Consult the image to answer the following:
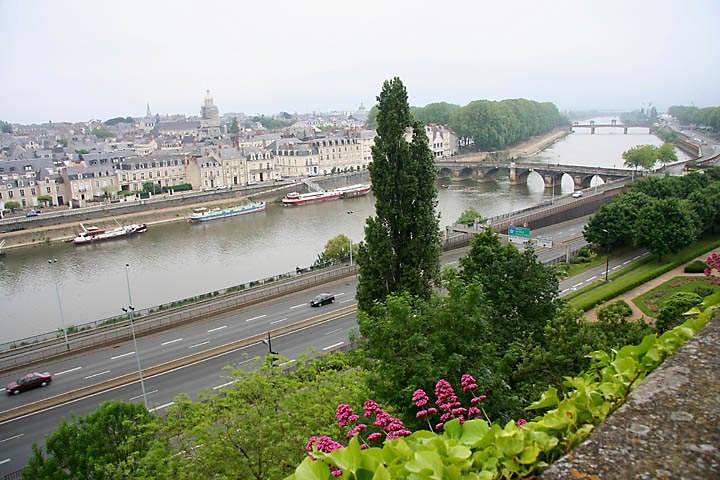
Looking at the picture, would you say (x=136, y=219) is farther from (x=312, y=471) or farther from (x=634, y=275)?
(x=312, y=471)

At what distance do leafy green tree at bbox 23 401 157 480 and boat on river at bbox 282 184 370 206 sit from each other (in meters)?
41.7

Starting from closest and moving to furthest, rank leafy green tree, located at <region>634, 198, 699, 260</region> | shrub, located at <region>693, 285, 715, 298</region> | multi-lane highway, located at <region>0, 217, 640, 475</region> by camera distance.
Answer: multi-lane highway, located at <region>0, 217, 640, 475</region> < shrub, located at <region>693, 285, 715, 298</region> < leafy green tree, located at <region>634, 198, 699, 260</region>

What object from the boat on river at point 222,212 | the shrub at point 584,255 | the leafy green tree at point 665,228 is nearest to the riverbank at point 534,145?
the boat on river at point 222,212

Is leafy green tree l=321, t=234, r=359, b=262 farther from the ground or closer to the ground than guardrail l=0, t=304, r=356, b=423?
farther from the ground

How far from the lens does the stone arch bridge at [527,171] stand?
49.1 metres

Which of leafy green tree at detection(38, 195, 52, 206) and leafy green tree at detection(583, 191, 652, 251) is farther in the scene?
leafy green tree at detection(38, 195, 52, 206)

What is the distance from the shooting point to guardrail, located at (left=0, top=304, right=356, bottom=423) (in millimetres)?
14578


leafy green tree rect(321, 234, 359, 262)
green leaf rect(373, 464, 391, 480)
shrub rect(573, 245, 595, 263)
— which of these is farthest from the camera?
leafy green tree rect(321, 234, 359, 262)

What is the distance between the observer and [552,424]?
6.89 feet

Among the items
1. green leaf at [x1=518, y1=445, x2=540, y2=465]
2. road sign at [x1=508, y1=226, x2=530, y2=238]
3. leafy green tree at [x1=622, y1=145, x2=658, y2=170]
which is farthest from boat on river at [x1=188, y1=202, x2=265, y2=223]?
green leaf at [x1=518, y1=445, x2=540, y2=465]

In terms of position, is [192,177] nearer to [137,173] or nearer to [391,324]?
[137,173]

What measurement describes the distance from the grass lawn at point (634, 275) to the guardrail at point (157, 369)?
8244mm

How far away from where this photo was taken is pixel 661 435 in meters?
2.00

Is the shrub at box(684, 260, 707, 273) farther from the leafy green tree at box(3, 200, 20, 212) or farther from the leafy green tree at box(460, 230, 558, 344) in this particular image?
the leafy green tree at box(3, 200, 20, 212)
